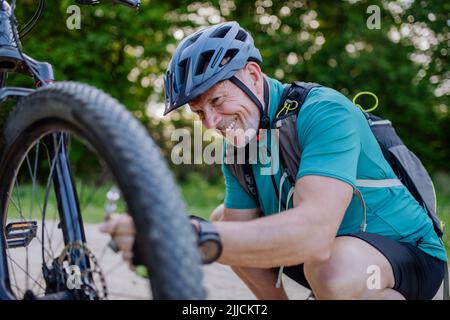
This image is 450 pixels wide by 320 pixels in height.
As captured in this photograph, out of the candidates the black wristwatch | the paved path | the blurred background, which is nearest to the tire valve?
the black wristwatch

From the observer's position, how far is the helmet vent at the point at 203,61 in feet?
6.75

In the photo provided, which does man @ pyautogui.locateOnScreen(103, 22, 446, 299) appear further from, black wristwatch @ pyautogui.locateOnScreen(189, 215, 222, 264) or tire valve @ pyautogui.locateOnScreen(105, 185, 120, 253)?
tire valve @ pyautogui.locateOnScreen(105, 185, 120, 253)

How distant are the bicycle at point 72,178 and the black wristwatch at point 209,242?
6.5 inches

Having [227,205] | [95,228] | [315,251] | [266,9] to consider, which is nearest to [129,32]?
[266,9]

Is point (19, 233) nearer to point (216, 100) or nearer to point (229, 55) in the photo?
point (216, 100)

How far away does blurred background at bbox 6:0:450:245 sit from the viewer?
13391mm

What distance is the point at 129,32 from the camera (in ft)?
Answer: 44.8

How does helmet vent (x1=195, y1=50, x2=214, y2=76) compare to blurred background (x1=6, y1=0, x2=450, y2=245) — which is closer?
helmet vent (x1=195, y1=50, x2=214, y2=76)

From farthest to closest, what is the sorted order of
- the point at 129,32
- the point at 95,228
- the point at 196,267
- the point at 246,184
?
1. the point at 129,32
2. the point at 95,228
3. the point at 246,184
4. the point at 196,267

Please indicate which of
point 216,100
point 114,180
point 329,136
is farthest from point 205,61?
point 114,180

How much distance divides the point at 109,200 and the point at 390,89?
13.3m

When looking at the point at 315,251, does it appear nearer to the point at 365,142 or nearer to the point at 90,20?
the point at 365,142

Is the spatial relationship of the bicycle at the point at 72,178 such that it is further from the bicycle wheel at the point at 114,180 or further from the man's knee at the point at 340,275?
the man's knee at the point at 340,275

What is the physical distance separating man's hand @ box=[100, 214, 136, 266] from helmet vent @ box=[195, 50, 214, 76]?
96cm
